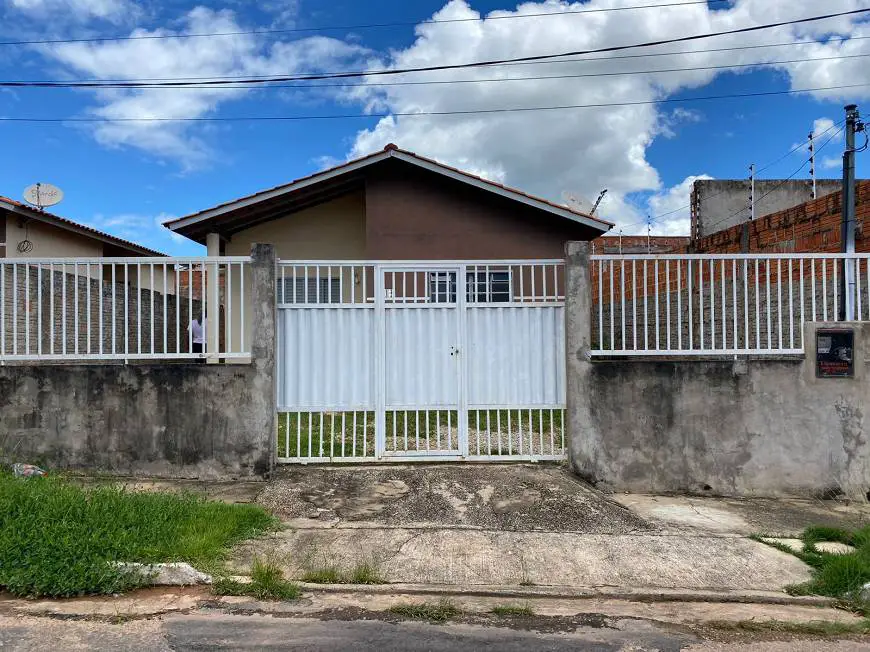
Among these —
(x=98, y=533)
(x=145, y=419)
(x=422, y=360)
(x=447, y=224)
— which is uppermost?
(x=447, y=224)

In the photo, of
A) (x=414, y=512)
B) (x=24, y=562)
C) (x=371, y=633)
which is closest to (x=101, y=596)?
(x=24, y=562)

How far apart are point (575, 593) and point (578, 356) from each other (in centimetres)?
255

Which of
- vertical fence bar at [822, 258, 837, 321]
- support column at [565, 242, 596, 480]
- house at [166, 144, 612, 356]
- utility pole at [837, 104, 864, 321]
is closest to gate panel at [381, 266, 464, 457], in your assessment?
support column at [565, 242, 596, 480]

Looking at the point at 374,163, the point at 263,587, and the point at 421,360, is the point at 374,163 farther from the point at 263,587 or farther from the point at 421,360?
the point at 263,587

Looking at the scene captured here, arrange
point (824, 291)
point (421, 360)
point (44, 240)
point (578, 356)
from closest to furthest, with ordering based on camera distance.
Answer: point (824, 291) → point (578, 356) → point (421, 360) → point (44, 240)

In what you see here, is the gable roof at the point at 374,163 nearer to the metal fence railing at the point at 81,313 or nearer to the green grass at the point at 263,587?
the metal fence railing at the point at 81,313

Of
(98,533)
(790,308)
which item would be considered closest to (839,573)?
(790,308)

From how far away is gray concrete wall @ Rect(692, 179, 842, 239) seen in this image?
18.1 m

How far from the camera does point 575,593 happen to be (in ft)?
11.5

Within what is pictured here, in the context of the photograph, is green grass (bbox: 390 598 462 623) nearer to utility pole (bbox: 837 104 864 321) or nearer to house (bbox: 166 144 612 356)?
utility pole (bbox: 837 104 864 321)

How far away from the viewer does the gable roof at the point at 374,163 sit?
9.20 meters

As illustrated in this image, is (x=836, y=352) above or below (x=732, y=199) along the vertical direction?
below

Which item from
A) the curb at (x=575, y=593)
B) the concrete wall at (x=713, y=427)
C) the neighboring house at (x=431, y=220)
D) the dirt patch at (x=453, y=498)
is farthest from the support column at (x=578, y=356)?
the neighboring house at (x=431, y=220)

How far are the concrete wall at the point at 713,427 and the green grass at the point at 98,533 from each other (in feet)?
10.6
